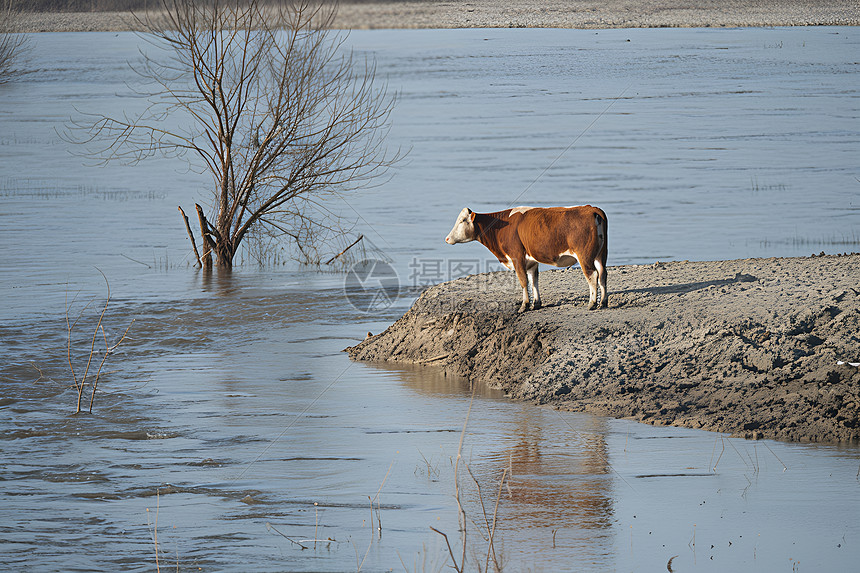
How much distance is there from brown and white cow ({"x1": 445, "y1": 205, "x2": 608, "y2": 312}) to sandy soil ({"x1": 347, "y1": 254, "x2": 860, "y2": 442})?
0.44 metres

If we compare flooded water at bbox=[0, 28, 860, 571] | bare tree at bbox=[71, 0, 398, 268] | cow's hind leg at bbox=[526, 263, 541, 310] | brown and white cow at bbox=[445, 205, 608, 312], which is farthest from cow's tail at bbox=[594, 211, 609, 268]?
bare tree at bbox=[71, 0, 398, 268]

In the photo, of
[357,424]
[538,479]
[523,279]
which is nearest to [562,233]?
[523,279]

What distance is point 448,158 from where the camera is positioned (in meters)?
38.8

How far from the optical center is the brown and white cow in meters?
11.6

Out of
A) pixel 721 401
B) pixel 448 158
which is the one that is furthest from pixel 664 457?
pixel 448 158

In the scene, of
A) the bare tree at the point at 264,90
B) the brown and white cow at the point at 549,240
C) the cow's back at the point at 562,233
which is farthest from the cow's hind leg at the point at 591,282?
the bare tree at the point at 264,90

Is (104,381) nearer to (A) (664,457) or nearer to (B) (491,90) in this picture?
(A) (664,457)

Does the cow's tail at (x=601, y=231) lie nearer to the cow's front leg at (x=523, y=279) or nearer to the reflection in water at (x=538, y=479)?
the cow's front leg at (x=523, y=279)

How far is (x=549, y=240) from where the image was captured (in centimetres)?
1174

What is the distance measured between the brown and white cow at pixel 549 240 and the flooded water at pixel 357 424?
5.08 ft

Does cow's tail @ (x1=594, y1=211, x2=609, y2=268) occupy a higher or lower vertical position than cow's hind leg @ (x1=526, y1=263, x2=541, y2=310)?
higher

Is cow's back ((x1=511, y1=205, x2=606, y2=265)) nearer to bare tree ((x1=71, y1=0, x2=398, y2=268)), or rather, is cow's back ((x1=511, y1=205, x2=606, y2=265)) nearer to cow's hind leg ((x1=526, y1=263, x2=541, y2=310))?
cow's hind leg ((x1=526, y1=263, x2=541, y2=310))

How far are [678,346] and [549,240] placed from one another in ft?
5.75

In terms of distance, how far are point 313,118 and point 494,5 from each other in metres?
67.3
